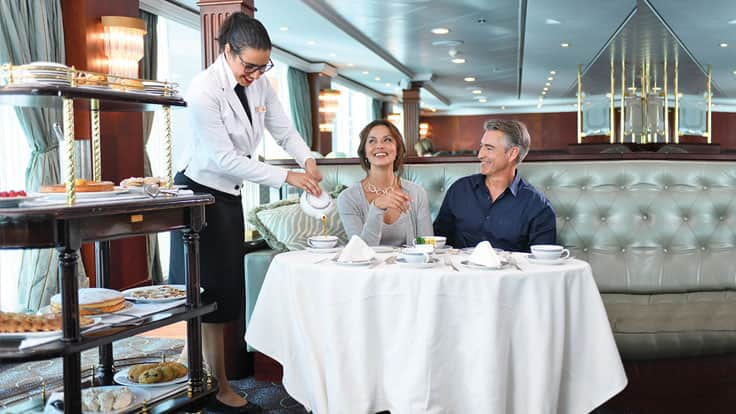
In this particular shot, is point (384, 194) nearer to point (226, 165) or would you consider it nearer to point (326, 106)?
point (226, 165)

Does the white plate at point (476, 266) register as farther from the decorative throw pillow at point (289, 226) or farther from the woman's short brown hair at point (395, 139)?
the decorative throw pillow at point (289, 226)

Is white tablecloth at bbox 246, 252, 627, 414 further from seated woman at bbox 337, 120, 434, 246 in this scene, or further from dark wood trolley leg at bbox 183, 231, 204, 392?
seated woman at bbox 337, 120, 434, 246

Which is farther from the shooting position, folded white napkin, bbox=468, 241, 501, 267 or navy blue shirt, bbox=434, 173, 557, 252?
navy blue shirt, bbox=434, 173, 557, 252

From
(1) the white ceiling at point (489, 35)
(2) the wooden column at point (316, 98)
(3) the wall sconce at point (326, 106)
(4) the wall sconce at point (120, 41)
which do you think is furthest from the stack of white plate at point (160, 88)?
(3) the wall sconce at point (326, 106)

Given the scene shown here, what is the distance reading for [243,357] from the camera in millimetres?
3496

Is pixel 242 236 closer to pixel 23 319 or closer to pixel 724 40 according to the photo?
pixel 23 319

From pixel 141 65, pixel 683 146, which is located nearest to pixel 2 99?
pixel 141 65

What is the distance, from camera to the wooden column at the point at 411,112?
15.0m

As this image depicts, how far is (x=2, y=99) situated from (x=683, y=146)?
27.3ft

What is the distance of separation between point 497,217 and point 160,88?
1.46m

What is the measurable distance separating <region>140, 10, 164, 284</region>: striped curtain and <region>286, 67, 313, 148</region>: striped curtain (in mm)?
4473

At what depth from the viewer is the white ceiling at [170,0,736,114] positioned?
7.99 m

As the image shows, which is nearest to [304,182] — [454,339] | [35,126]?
[454,339]

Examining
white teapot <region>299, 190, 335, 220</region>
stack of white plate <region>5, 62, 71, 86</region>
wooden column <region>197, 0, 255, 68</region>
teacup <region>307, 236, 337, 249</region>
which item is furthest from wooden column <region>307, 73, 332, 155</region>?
stack of white plate <region>5, 62, 71, 86</region>
